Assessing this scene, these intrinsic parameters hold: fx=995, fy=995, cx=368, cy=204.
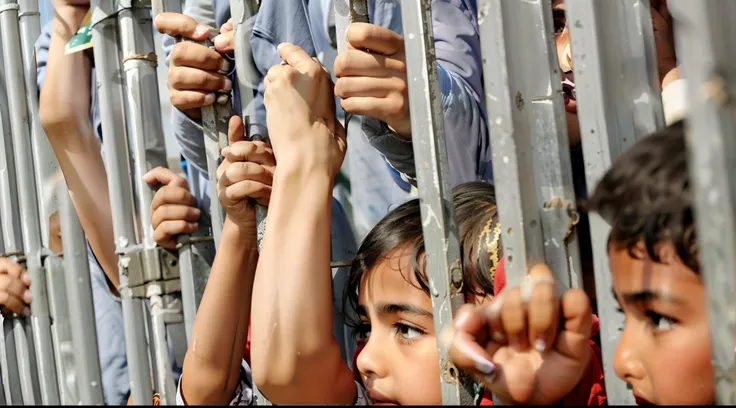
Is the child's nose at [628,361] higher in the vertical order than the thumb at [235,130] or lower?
lower

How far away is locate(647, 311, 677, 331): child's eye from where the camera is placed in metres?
1.26

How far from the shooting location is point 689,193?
1011 mm

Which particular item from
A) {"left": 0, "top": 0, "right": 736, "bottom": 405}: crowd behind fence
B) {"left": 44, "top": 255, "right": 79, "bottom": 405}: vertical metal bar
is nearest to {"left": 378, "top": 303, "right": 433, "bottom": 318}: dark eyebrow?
{"left": 0, "top": 0, "right": 736, "bottom": 405}: crowd behind fence

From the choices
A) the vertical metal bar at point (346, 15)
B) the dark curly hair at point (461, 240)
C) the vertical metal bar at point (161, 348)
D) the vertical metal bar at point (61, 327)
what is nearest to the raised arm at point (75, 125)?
the vertical metal bar at point (61, 327)

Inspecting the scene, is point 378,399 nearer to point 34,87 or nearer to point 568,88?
point 568,88

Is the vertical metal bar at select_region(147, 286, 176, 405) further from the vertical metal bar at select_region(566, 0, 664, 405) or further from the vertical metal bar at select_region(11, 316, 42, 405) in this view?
the vertical metal bar at select_region(566, 0, 664, 405)

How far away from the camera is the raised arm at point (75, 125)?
94.6 inches

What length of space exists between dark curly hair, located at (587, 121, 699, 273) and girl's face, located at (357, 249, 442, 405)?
579mm

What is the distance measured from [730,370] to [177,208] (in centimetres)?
135

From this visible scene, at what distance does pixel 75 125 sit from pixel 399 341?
112cm

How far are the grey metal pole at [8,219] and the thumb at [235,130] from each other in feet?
2.94

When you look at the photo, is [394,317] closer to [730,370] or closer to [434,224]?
[434,224]

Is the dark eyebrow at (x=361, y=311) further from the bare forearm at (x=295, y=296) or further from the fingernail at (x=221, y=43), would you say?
the fingernail at (x=221, y=43)

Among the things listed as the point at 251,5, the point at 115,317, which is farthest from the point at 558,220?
the point at 115,317
